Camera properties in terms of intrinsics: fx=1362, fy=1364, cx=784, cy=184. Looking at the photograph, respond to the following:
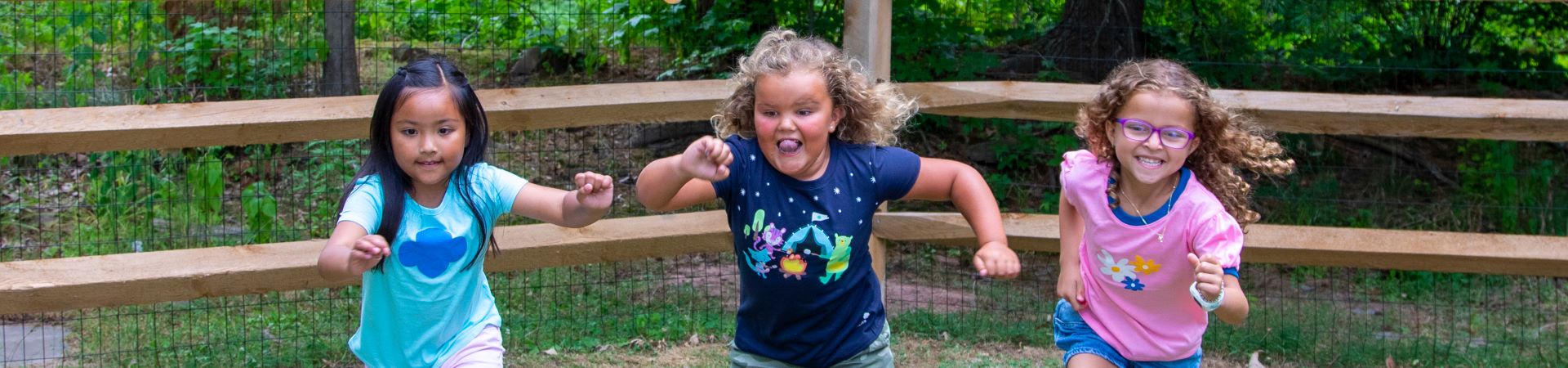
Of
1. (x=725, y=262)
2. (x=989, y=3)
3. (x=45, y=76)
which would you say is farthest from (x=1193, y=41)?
(x=45, y=76)

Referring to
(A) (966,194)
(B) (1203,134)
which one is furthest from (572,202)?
(B) (1203,134)

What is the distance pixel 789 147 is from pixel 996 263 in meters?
0.56

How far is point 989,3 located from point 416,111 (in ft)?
15.7

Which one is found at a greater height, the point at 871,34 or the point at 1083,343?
the point at 871,34

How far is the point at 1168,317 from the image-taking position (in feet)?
11.1

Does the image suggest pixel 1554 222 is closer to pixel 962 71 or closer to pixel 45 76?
pixel 962 71

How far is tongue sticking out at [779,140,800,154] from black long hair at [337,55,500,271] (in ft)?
2.43

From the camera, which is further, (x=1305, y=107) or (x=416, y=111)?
(x=1305, y=107)

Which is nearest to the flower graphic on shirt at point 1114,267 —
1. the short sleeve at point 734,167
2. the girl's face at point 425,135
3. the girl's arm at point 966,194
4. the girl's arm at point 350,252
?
the girl's arm at point 966,194

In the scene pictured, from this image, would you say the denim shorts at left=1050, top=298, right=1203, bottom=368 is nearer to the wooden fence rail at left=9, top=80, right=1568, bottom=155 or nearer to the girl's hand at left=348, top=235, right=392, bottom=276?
the wooden fence rail at left=9, top=80, right=1568, bottom=155

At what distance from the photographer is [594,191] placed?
10.2 ft

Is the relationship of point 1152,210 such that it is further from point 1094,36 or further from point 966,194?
point 1094,36

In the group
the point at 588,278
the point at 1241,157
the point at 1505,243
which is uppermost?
the point at 1241,157

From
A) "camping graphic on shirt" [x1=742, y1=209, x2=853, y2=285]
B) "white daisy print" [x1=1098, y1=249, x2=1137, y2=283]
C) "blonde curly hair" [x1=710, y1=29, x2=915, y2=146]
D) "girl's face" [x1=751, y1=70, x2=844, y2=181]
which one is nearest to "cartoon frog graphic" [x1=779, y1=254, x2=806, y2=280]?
"camping graphic on shirt" [x1=742, y1=209, x2=853, y2=285]
